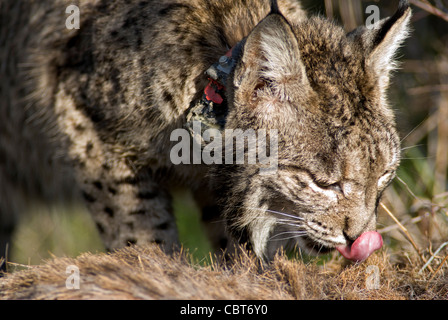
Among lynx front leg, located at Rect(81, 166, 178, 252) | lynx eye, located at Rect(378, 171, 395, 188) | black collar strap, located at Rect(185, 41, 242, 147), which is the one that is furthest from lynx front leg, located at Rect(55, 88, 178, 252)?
lynx eye, located at Rect(378, 171, 395, 188)

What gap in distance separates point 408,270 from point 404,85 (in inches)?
163

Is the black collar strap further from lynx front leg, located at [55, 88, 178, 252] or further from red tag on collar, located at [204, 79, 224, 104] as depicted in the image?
lynx front leg, located at [55, 88, 178, 252]

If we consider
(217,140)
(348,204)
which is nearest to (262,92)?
(217,140)

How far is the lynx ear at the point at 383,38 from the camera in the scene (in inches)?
143

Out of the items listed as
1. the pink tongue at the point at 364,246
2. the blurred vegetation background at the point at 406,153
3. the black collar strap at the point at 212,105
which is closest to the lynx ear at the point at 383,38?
the black collar strap at the point at 212,105

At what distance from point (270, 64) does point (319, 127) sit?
49cm

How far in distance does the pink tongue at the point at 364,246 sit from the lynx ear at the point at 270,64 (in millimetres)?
994

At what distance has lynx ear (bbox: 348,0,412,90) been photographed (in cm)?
364

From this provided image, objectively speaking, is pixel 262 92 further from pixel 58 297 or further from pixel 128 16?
pixel 58 297

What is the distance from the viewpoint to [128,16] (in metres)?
4.20

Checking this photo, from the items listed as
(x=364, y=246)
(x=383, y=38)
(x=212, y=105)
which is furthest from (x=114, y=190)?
(x=383, y=38)

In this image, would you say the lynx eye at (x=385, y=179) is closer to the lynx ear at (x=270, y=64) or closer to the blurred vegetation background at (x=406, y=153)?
the lynx ear at (x=270, y=64)

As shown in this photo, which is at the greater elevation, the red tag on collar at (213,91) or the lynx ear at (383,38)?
the lynx ear at (383,38)
